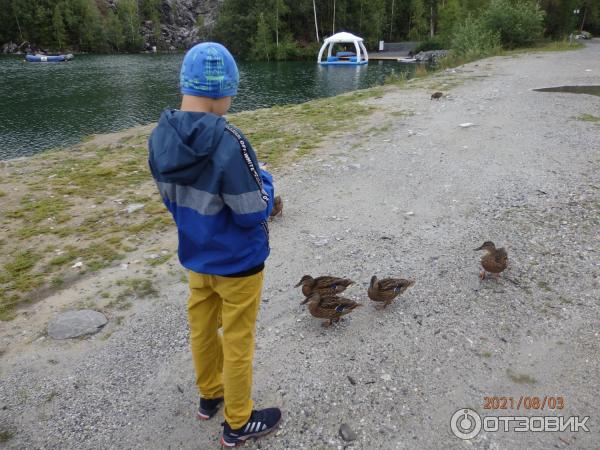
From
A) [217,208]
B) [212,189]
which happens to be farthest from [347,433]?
[212,189]

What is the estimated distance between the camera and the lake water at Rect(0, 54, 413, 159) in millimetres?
22672

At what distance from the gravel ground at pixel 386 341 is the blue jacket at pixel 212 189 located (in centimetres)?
161

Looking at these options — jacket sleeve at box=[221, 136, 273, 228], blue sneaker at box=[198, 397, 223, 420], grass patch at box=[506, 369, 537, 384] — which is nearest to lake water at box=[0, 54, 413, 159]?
blue sneaker at box=[198, 397, 223, 420]

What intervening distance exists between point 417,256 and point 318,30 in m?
82.3

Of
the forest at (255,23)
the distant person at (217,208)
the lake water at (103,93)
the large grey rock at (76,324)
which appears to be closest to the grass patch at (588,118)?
the distant person at (217,208)

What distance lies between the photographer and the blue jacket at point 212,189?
267 cm

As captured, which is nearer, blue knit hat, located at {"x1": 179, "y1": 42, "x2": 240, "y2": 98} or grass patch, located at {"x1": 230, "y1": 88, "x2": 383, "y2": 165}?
blue knit hat, located at {"x1": 179, "y1": 42, "x2": 240, "y2": 98}

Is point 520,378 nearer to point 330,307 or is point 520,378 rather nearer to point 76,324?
point 330,307

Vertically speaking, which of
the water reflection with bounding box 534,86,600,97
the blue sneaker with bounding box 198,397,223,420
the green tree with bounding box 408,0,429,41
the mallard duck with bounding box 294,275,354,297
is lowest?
the blue sneaker with bounding box 198,397,223,420

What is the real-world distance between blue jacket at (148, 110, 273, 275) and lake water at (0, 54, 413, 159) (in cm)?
1878

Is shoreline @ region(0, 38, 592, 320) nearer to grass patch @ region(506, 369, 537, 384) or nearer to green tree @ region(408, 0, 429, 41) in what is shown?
grass patch @ region(506, 369, 537, 384)

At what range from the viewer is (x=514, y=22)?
118ft

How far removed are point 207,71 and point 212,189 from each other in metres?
0.74

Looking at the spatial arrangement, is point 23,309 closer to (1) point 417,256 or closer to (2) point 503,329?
(1) point 417,256
